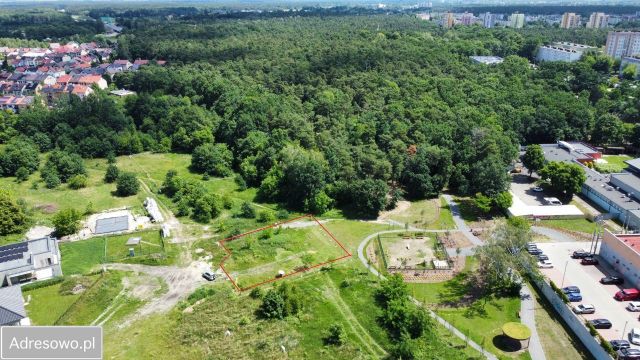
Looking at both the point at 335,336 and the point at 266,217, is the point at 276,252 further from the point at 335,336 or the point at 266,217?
the point at 335,336

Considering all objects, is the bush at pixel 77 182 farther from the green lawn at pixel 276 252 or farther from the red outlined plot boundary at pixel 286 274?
the green lawn at pixel 276 252

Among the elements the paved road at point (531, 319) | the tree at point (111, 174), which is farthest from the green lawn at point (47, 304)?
the paved road at point (531, 319)

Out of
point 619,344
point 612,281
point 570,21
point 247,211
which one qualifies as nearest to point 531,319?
point 619,344

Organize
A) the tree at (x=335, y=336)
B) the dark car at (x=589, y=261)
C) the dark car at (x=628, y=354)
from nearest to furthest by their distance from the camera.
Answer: the dark car at (x=628, y=354) → the tree at (x=335, y=336) → the dark car at (x=589, y=261)

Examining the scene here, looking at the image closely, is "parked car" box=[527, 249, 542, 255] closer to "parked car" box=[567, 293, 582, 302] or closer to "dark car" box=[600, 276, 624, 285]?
"dark car" box=[600, 276, 624, 285]

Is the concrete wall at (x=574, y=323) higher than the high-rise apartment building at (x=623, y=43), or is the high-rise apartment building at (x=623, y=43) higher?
the high-rise apartment building at (x=623, y=43)

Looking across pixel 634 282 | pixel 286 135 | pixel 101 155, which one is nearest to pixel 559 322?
pixel 634 282
